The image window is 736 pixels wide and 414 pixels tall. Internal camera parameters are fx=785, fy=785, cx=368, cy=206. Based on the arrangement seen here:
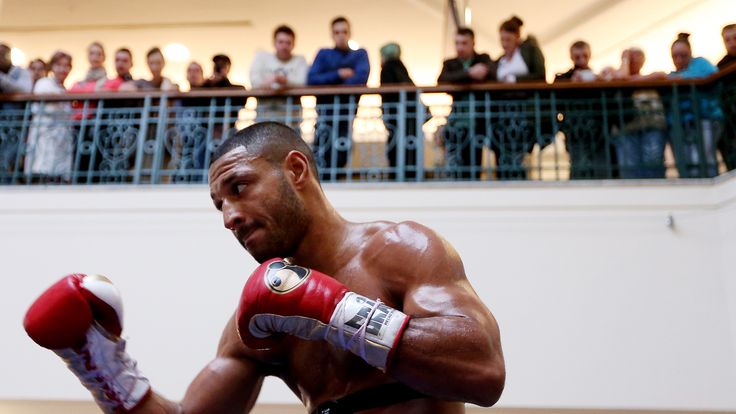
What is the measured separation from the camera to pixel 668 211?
5.09 metres

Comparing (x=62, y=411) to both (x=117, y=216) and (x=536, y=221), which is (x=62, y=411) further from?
(x=536, y=221)

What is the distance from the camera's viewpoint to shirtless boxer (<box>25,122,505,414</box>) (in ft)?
4.84

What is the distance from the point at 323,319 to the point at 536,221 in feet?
12.6

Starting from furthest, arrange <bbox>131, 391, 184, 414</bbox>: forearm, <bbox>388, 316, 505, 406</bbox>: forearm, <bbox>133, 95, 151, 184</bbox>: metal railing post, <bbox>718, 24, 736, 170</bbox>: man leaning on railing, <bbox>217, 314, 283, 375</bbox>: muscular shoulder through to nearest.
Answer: <bbox>133, 95, 151, 184</bbox>: metal railing post
<bbox>718, 24, 736, 170</bbox>: man leaning on railing
<bbox>217, 314, 283, 375</bbox>: muscular shoulder
<bbox>131, 391, 184, 414</bbox>: forearm
<bbox>388, 316, 505, 406</bbox>: forearm

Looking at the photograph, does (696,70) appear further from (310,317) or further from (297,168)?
→ (310,317)

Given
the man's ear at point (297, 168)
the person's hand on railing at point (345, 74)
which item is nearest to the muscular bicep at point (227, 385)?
the man's ear at point (297, 168)

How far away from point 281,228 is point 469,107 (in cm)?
413

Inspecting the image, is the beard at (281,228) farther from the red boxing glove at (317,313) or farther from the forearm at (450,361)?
the forearm at (450,361)

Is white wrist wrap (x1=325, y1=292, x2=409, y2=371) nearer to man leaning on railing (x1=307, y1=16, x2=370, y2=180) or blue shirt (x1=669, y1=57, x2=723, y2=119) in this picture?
man leaning on railing (x1=307, y1=16, x2=370, y2=180)

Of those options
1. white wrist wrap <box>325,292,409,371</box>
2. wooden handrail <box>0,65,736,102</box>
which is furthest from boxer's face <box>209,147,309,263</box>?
wooden handrail <box>0,65,736,102</box>

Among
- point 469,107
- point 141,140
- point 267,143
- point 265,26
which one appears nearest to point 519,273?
point 469,107

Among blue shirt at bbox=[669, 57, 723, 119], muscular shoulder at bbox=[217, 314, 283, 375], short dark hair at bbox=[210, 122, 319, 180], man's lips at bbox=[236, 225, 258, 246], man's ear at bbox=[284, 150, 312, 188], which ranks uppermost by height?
blue shirt at bbox=[669, 57, 723, 119]

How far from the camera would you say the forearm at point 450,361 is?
1447 mm

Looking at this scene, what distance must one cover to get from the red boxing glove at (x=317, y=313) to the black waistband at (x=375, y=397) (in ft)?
0.54
